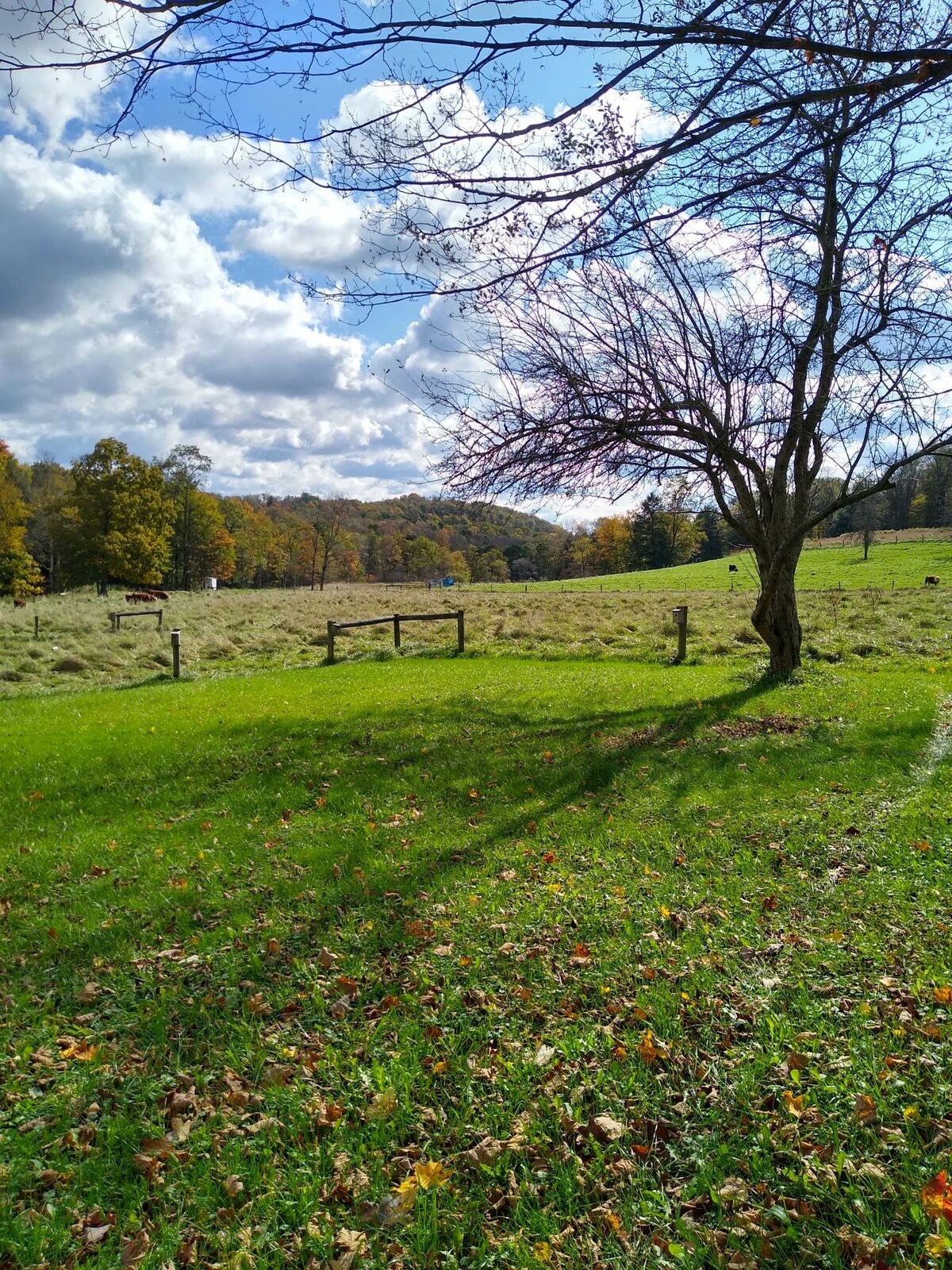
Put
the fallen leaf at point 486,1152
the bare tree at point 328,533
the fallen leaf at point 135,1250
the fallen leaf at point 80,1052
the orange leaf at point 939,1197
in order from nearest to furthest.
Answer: the orange leaf at point 939,1197 < the fallen leaf at point 135,1250 < the fallen leaf at point 486,1152 < the fallen leaf at point 80,1052 < the bare tree at point 328,533

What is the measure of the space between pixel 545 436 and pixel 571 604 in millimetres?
26063

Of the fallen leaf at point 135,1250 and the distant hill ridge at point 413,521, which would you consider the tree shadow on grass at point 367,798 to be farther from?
the distant hill ridge at point 413,521

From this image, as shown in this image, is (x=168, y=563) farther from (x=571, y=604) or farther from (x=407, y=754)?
(x=407, y=754)

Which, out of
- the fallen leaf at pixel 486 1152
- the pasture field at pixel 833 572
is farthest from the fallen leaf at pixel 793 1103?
the pasture field at pixel 833 572

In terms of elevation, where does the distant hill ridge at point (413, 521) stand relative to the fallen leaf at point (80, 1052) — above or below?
above

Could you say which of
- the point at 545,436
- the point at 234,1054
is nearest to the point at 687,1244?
the point at 234,1054

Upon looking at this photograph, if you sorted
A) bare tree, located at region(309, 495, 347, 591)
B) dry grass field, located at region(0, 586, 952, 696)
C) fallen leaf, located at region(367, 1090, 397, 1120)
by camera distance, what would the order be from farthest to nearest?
bare tree, located at region(309, 495, 347, 591)
dry grass field, located at region(0, 586, 952, 696)
fallen leaf, located at region(367, 1090, 397, 1120)

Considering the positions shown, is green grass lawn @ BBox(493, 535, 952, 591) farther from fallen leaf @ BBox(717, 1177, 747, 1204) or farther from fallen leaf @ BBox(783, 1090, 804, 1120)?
fallen leaf @ BBox(717, 1177, 747, 1204)

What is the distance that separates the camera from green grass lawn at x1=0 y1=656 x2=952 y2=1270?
260 centimetres

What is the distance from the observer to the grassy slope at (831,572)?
4009cm

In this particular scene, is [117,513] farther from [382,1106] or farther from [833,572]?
[833,572]

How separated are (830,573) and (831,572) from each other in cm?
56

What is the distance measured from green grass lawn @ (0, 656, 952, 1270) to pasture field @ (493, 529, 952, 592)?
33344mm

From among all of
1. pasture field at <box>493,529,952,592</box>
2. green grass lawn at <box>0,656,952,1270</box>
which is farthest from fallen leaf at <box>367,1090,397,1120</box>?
pasture field at <box>493,529,952,592</box>
